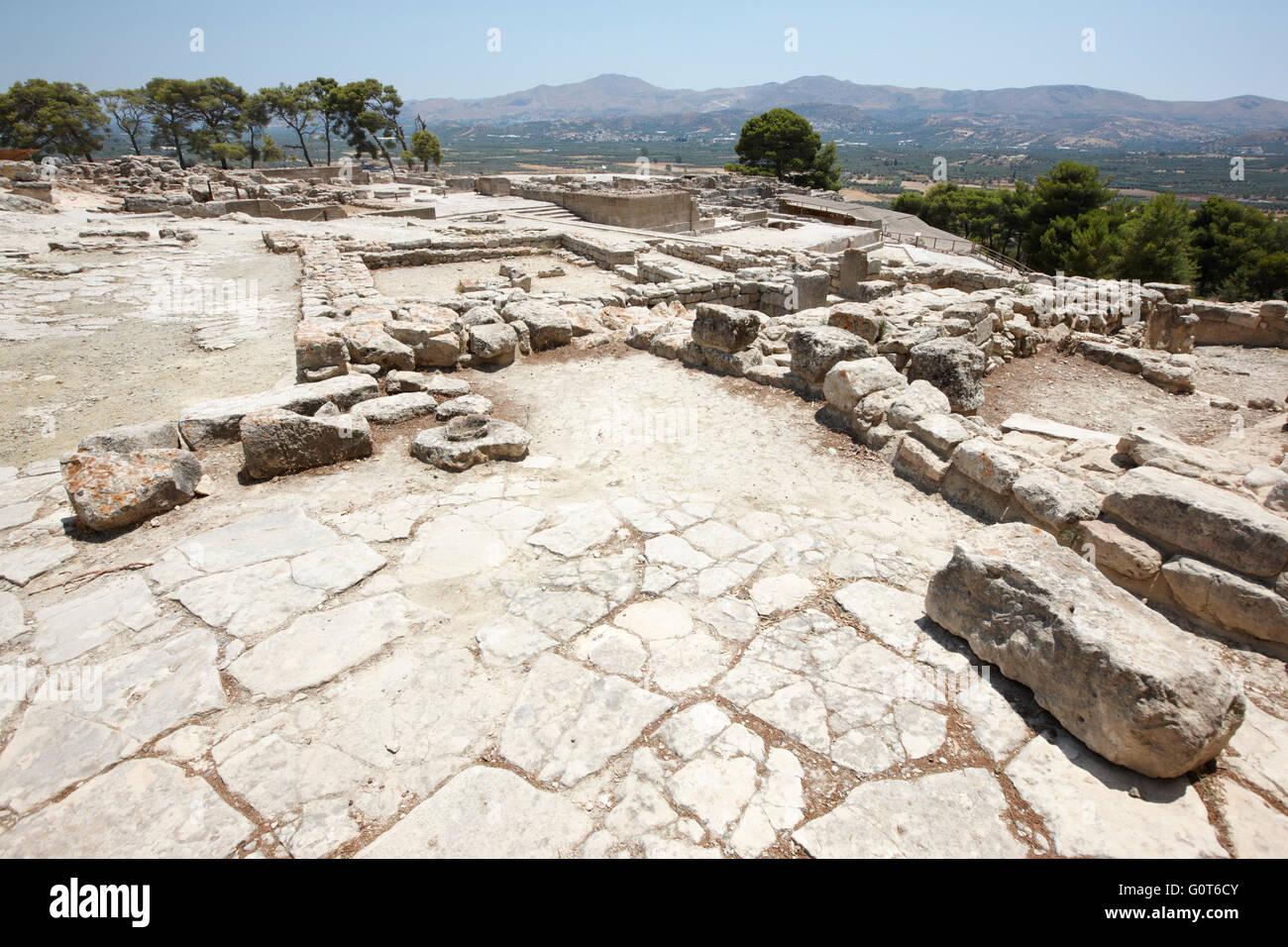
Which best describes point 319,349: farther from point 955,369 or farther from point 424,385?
point 955,369

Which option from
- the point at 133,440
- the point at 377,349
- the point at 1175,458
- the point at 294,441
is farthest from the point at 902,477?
the point at 133,440

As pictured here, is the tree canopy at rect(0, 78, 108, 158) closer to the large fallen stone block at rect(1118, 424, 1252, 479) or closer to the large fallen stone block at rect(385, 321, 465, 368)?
the large fallen stone block at rect(385, 321, 465, 368)

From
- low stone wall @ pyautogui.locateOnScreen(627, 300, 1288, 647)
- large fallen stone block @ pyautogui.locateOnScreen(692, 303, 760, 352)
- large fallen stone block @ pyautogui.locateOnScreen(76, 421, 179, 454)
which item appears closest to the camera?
low stone wall @ pyautogui.locateOnScreen(627, 300, 1288, 647)

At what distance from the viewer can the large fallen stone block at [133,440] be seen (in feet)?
14.3

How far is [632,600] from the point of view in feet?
10.9

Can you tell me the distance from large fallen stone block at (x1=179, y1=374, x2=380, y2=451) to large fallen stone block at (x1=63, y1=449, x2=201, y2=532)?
75 cm

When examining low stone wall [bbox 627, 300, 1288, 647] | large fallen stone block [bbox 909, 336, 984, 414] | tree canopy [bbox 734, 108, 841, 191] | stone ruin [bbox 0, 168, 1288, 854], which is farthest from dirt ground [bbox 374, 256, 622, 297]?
tree canopy [bbox 734, 108, 841, 191]

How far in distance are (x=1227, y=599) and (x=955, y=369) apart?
338cm

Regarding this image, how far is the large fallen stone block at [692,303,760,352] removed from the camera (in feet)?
22.2

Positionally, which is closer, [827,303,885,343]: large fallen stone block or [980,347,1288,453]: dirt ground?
[980,347,1288,453]: dirt ground

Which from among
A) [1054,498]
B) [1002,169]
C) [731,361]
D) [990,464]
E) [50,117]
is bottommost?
[1054,498]
